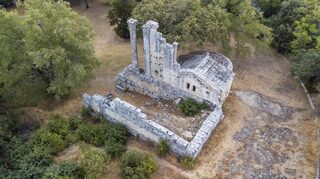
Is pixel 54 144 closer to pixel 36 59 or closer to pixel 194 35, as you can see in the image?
pixel 36 59

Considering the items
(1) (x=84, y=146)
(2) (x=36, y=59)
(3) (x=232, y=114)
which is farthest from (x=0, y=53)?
(3) (x=232, y=114)

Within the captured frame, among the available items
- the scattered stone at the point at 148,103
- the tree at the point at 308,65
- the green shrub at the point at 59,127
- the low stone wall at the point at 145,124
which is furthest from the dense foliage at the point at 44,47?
the tree at the point at 308,65

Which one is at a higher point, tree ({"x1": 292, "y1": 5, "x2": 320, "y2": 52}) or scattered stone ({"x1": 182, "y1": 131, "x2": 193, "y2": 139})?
tree ({"x1": 292, "y1": 5, "x2": 320, "y2": 52})

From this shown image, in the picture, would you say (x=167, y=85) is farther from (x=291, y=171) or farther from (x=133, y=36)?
(x=291, y=171)

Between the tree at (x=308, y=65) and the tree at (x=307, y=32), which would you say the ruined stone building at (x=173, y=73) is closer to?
the tree at (x=308, y=65)

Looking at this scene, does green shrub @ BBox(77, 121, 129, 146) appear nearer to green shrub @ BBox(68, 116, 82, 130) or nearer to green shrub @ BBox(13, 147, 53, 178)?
green shrub @ BBox(68, 116, 82, 130)

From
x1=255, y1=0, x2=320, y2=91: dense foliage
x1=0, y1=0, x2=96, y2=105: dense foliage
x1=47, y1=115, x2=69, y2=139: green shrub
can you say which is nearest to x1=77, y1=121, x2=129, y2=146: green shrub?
x1=47, y1=115, x2=69, y2=139: green shrub
